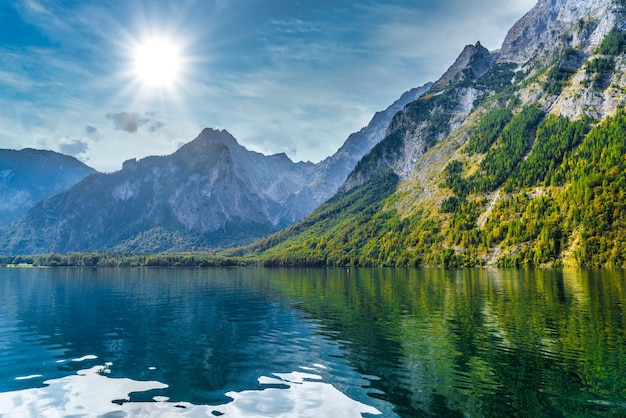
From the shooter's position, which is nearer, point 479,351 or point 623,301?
point 479,351

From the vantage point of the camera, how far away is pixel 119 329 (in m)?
49.4

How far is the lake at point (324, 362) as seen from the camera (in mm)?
23406

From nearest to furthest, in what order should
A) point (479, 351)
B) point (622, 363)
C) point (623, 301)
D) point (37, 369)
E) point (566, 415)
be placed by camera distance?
point (566, 415)
point (622, 363)
point (37, 369)
point (479, 351)
point (623, 301)

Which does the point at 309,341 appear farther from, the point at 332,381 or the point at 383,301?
the point at 383,301

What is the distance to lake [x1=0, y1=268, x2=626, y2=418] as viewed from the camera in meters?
23.4

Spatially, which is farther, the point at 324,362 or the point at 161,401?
the point at 324,362

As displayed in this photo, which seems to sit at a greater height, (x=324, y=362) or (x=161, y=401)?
(x=161, y=401)

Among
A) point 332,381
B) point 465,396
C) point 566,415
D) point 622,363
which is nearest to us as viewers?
point 566,415

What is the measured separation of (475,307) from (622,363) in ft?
106

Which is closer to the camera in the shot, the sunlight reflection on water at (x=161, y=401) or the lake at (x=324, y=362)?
the sunlight reflection on water at (x=161, y=401)

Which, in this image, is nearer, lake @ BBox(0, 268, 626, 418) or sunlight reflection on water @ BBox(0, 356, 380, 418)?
sunlight reflection on water @ BBox(0, 356, 380, 418)

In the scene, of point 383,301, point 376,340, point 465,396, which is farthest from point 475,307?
point 465,396

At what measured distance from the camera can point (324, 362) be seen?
32906mm

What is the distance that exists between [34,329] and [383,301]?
52126 mm
